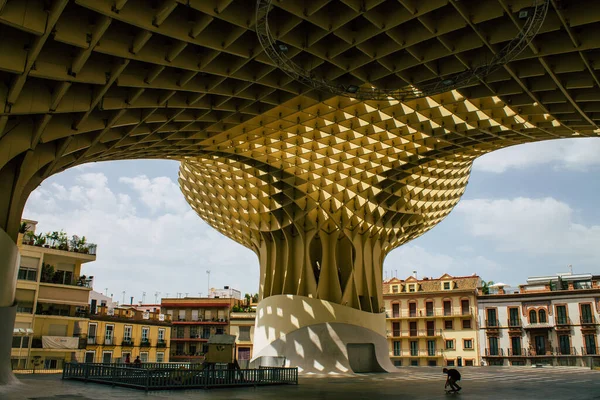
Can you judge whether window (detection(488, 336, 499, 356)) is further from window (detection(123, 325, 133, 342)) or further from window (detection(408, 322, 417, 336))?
window (detection(123, 325, 133, 342))

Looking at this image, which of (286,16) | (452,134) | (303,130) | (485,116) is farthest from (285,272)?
(286,16)

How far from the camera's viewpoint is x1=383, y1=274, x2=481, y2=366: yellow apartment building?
77.9 m

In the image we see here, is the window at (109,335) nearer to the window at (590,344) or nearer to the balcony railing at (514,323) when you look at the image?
the balcony railing at (514,323)

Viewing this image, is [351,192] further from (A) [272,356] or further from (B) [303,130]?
(A) [272,356]

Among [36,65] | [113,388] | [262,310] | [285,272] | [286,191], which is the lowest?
[113,388]

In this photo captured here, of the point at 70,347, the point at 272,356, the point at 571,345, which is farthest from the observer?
the point at 571,345

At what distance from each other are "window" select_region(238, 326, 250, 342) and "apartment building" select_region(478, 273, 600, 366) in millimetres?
35139

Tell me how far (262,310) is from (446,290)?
44.3 metres

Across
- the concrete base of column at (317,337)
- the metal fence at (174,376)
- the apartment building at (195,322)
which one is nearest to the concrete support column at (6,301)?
the metal fence at (174,376)

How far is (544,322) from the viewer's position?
72438 millimetres

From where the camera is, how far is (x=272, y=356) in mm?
41125

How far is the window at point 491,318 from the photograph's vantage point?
7644cm

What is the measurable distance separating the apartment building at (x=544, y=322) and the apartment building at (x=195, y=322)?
40819mm

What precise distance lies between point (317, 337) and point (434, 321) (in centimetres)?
4540
